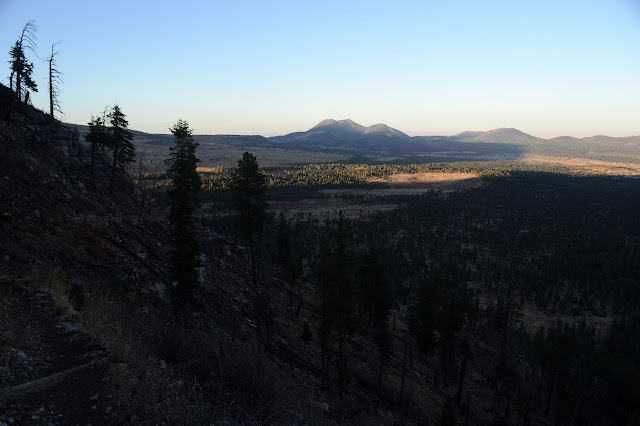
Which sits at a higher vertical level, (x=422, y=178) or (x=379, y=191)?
(x=422, y=178)

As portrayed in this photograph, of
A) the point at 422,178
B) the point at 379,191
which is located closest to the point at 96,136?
the point at 379,191

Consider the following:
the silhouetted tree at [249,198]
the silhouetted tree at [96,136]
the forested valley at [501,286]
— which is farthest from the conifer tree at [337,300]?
the silhouetted tree at [96,136]

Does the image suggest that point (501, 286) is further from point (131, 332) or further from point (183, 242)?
point (131, 332)

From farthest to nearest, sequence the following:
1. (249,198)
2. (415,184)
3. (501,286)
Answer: (415,184)
(501,286)
(249,198)

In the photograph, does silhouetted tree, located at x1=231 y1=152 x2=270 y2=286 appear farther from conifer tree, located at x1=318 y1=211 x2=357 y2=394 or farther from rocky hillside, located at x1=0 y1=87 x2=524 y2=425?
conifer tree, located at x1=318 y1=211 x2=357 y2=394

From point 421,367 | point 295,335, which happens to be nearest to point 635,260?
point 421,367

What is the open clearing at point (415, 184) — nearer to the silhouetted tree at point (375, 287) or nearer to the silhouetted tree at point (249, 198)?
the silhouetted tree at point (375, 287)

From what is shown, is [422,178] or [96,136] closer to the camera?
[96,136]

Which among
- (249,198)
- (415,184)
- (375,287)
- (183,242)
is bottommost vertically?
(375,287)

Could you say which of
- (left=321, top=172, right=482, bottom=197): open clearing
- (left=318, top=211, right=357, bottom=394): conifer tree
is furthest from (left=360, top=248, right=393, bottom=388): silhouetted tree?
(left=321, top=172, right=482, bottom=197): open clearing

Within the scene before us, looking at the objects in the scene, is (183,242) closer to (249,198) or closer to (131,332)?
(249,198)

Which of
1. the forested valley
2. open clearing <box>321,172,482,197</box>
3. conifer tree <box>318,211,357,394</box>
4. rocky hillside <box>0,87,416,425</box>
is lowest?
the forested valley

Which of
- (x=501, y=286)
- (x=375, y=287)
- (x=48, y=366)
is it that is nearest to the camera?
(x=48, y=366)

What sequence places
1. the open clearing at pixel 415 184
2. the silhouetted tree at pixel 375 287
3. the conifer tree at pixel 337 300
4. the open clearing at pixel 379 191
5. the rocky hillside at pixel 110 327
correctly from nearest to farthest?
the rocky hillside at pixel 110 327, the conifer tree at pixel 337 300, the silhouetted tree at pixel 375 287, the open clearing at pixel 379 191, the open clearing at pixel 415 184
